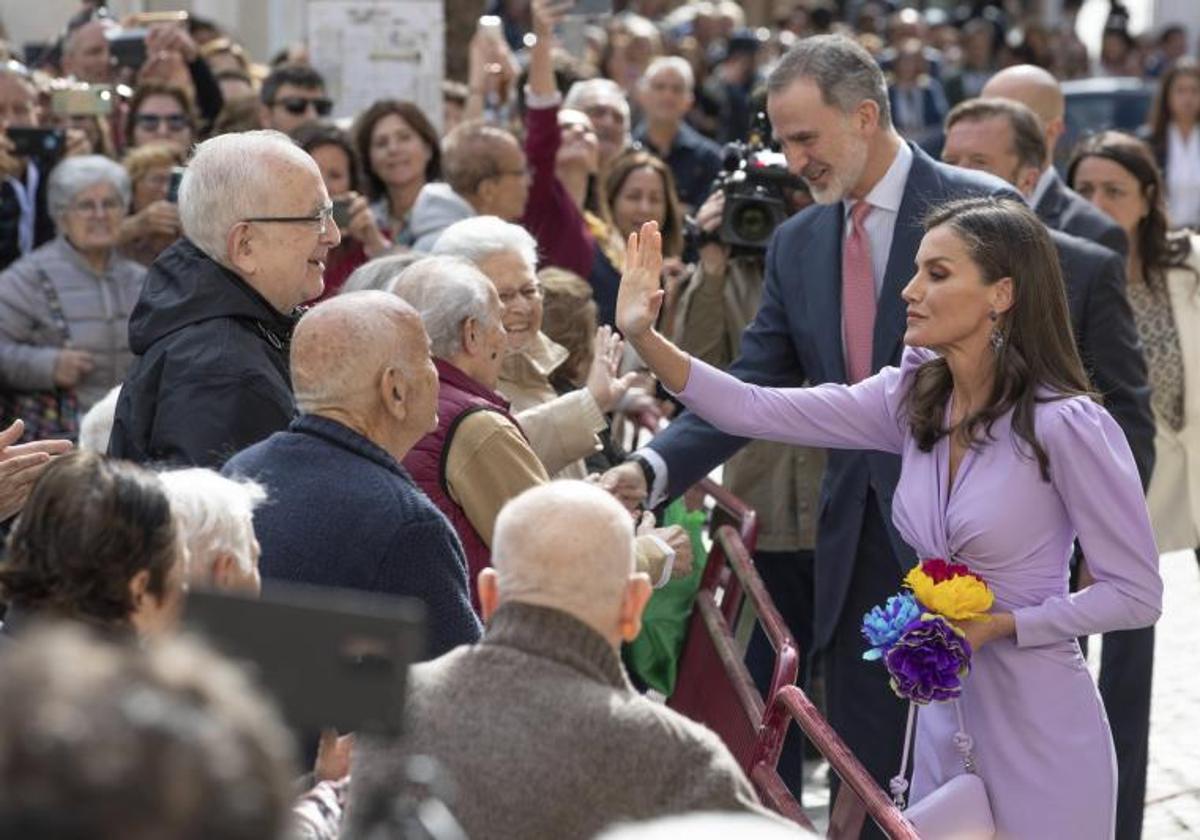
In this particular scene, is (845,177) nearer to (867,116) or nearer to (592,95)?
(867,116)

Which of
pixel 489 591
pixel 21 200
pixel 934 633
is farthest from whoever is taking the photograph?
pixel 21 200

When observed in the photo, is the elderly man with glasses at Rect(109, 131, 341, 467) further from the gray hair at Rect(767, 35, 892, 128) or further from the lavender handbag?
the lavender handbag

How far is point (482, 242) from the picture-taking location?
6090 millimetres

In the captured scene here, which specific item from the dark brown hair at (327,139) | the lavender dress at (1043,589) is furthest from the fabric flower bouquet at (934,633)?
the dark brown hair at (327,139)

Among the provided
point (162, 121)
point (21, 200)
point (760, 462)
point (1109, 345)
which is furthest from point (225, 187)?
point (162, 121)

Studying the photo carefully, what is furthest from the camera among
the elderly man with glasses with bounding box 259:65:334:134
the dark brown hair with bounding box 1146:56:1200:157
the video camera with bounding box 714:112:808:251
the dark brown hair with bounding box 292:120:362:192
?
the dark brown hair with bounding box 1146:56:1200:157

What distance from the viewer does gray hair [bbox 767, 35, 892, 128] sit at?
5.80 m

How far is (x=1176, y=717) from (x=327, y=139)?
3.91 meters

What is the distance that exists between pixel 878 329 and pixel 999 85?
2912 mm

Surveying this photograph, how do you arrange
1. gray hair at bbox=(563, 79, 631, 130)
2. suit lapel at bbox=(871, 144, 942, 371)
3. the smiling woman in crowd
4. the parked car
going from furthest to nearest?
the parked car, gray hair at bbox=(563, 79, 631, 130), the smiling woman in crowd, suit lapel at bbox=(871, 144, 942, 371)

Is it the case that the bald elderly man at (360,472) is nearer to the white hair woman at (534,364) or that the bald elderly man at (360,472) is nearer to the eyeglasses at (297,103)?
the white hair woman at (534,364)

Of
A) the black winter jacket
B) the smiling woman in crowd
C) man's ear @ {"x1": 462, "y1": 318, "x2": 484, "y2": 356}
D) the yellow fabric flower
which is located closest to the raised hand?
man's ear @ {"x1": 462, "y1": 318, "x2": 484, "y2": 356}

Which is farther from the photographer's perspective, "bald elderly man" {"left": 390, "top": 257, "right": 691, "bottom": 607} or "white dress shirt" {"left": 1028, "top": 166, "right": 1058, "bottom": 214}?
"white dress shirt" {"left": 1028, "top": 166, "right": 1058, "bottom": 214}

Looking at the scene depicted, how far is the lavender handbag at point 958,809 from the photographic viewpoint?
183 inches
